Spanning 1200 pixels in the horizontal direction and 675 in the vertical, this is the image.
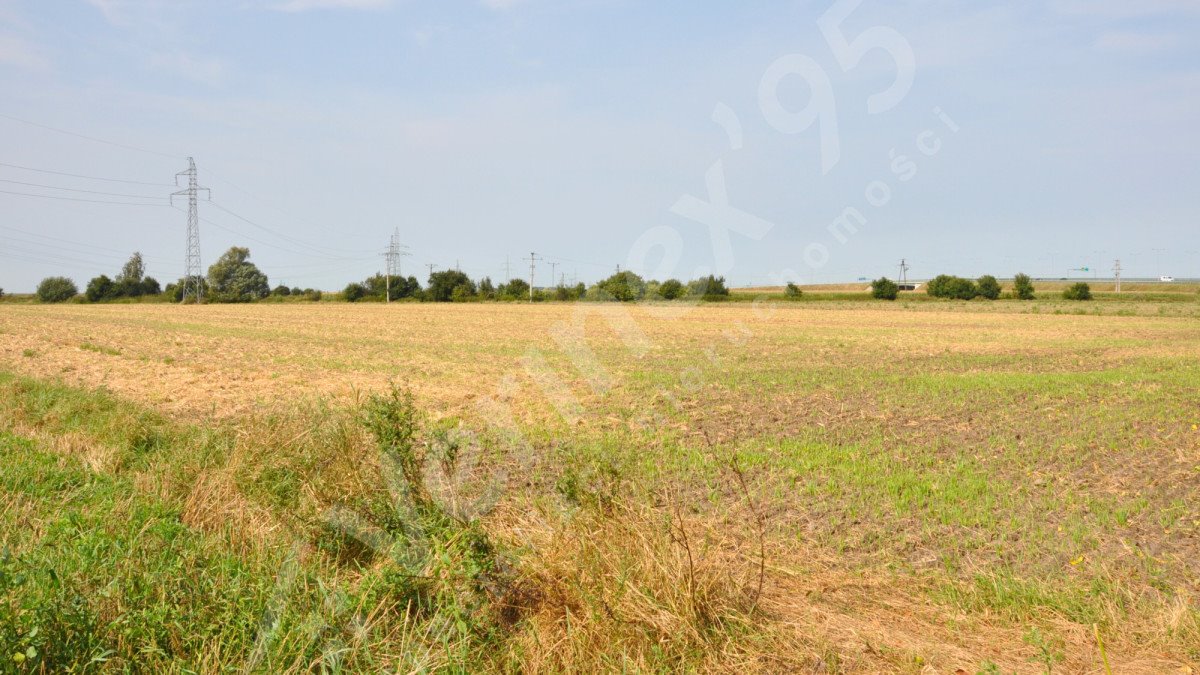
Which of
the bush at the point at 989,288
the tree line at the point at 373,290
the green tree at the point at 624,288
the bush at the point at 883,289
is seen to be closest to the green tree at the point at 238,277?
the tree line at the point at 373,290

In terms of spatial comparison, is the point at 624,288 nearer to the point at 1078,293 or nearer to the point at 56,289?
the point at 1078,293

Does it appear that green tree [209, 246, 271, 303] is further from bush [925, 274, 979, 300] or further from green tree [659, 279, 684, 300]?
bush [925, 274, 979, 300]

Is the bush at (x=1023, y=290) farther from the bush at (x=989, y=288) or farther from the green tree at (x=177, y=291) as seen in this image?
the green tree at (x=177, y=291)

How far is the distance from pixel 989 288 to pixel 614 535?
94042 mm

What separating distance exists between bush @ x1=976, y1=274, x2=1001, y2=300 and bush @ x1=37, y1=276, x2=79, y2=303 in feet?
381

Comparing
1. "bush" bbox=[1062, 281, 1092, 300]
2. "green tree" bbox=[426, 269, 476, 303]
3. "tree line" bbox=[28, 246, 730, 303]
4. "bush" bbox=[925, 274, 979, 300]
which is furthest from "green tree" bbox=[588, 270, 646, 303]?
"bush" bbox=[1062, 281, 1092, 300]

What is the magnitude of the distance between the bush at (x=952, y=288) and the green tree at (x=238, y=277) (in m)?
87.7

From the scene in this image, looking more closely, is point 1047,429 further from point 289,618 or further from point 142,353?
point 142,353

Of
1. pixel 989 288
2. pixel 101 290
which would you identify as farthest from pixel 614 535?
pixel 101 290

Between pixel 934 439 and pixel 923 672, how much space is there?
766 centimetres

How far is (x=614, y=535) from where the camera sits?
4777mm

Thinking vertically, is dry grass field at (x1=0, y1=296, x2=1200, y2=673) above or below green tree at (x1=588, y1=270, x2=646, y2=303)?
below

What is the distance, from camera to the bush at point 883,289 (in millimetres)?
87625

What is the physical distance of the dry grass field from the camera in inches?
166
